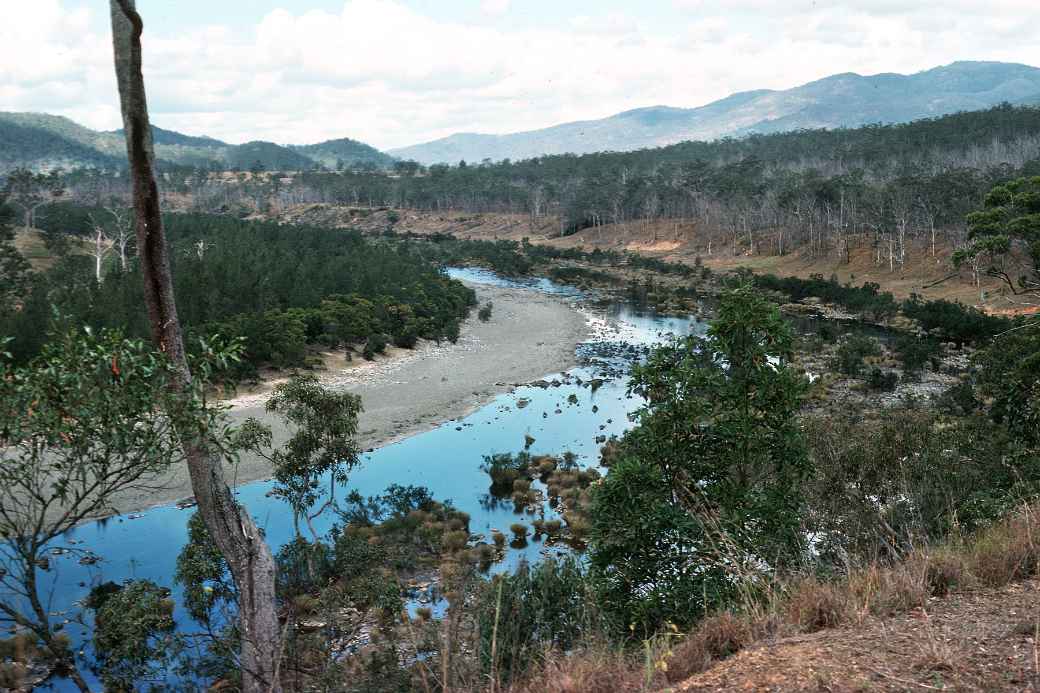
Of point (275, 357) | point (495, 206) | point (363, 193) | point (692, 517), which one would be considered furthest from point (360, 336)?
point (363, 193)

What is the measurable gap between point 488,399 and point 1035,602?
1270 inches

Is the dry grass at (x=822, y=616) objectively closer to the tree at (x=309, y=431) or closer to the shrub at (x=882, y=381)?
the tree at (x=309, y=431)

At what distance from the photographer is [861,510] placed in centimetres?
1496

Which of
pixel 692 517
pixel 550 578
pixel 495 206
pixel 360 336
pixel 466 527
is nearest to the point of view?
pixel 692 517

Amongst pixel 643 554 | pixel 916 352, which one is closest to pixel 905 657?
pixel 643 554

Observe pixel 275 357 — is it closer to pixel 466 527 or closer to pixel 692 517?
pixel 466 527

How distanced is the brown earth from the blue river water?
17659mm

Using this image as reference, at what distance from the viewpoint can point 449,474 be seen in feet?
89.3

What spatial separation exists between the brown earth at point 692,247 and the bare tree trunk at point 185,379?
28.7m

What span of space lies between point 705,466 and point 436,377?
3179 cm

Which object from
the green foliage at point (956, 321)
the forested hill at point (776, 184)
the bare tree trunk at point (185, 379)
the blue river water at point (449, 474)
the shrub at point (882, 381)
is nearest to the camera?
the bare tree trunk at point (185, 379)

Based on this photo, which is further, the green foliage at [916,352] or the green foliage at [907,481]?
the green foliage at [916,352]

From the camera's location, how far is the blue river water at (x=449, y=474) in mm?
19141

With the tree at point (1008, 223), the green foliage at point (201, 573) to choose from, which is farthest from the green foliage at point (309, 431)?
the tree at point (1008, 223)
